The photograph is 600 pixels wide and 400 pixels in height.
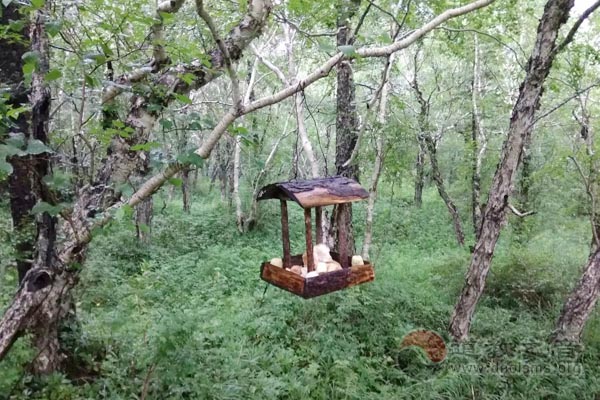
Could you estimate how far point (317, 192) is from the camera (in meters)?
2.73

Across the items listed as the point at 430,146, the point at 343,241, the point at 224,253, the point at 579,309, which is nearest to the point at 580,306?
the point at 579,309

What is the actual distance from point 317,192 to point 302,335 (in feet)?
9.29

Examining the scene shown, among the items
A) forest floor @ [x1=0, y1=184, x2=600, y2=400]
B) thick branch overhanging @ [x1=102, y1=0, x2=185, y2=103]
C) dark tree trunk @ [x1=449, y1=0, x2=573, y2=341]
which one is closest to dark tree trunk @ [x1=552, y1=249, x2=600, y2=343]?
forest floor @ [x1=0, y1=184, x2=600, y2=400]

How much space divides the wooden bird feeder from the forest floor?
1.03 metres

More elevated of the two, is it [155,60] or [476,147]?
[155,60]

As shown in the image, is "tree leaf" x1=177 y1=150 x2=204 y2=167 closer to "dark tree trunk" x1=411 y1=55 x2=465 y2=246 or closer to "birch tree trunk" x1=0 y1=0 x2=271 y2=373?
"birch tree trunk" x1=0 y1=0 x2=271 y2=373

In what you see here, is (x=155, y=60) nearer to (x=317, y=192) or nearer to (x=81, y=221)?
(x=81, y=221)

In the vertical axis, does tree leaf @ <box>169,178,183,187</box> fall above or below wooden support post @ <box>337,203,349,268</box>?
above

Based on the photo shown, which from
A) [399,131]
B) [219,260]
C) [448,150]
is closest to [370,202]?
[399,131]

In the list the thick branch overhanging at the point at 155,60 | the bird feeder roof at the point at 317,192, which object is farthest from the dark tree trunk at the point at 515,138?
the thick branch overhanging at the point at 155,60

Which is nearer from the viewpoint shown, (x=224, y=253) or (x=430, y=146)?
(x=224, y=253)

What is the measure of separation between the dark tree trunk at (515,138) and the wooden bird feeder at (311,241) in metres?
2.17

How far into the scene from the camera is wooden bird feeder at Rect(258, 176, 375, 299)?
269 cm

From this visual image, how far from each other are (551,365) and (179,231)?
9.31 meters
